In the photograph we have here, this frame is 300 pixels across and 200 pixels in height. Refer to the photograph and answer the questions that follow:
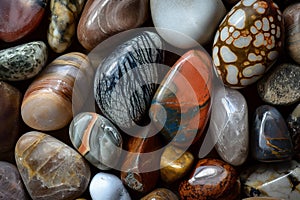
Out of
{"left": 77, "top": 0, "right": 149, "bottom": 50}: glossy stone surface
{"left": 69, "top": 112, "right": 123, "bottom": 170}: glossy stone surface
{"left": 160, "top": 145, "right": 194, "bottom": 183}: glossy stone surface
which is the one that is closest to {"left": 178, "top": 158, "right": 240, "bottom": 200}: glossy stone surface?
{"left": 160, "top": 145, "right": 194, "bottom": 183}: glossy stone surface

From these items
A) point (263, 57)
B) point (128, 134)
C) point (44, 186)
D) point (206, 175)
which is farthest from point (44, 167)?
point (263, 57)

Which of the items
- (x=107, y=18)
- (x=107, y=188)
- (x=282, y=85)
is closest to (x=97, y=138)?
(x=107, y=188)

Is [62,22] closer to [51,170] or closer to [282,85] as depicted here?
[51,170]

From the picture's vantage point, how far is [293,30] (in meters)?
0.73

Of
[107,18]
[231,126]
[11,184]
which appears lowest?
[11,184]

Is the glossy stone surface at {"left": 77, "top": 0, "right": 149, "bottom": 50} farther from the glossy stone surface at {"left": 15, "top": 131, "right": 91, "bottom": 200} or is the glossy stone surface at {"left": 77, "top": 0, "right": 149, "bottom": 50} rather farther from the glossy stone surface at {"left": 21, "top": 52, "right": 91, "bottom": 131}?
the glossy stone surface at {"left": 15, "top": 131, "right": 91, "bottom": 200}

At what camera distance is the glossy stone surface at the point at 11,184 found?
31.0 inches

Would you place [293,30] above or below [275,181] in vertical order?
above

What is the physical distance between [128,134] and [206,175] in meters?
0.14

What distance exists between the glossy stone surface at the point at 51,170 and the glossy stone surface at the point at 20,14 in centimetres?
18

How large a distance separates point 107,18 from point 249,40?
0.72 ft

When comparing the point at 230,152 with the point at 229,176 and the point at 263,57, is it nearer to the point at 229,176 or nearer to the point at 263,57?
the point at 229,176

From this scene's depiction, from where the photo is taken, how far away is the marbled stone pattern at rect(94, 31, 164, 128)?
0.75 meters

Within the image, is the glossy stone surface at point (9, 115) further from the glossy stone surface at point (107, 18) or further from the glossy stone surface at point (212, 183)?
the glossy stone surface at point (212, 183)
